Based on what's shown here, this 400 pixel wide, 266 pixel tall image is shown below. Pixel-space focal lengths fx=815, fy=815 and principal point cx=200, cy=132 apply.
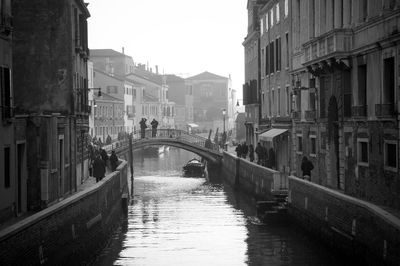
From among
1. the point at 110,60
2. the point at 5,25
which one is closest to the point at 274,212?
the point at 5,25

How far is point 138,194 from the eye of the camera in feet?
145

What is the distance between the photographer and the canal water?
22562mm

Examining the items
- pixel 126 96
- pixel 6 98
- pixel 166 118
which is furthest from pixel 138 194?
pixel 166 118

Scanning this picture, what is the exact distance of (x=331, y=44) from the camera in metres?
27.7

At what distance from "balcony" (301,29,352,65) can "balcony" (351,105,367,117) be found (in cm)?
189

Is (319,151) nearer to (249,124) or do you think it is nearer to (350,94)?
(350,94)

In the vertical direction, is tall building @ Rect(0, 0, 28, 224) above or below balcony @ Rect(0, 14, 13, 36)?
below

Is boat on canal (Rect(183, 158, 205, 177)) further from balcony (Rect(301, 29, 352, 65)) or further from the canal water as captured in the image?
balcony (Rect(301, 29, 352, 65))

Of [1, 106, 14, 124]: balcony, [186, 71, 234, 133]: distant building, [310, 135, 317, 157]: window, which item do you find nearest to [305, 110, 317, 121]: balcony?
[310, 135, 317, 157]: window

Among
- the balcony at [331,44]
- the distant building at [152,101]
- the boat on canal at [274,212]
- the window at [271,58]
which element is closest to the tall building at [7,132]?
the boat on canal at [274,212]

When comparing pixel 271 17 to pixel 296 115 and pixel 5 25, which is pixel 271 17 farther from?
pixel 5 25

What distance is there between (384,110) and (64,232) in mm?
10351

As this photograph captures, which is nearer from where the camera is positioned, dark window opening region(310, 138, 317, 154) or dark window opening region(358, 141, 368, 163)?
dark window opening region(358, 141, 368, 163)

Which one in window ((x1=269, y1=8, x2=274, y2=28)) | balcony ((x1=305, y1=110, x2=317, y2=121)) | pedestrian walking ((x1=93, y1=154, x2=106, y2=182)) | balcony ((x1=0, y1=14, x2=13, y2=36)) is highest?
window ((x1=269, y1=8, x2=274, y2=28))
